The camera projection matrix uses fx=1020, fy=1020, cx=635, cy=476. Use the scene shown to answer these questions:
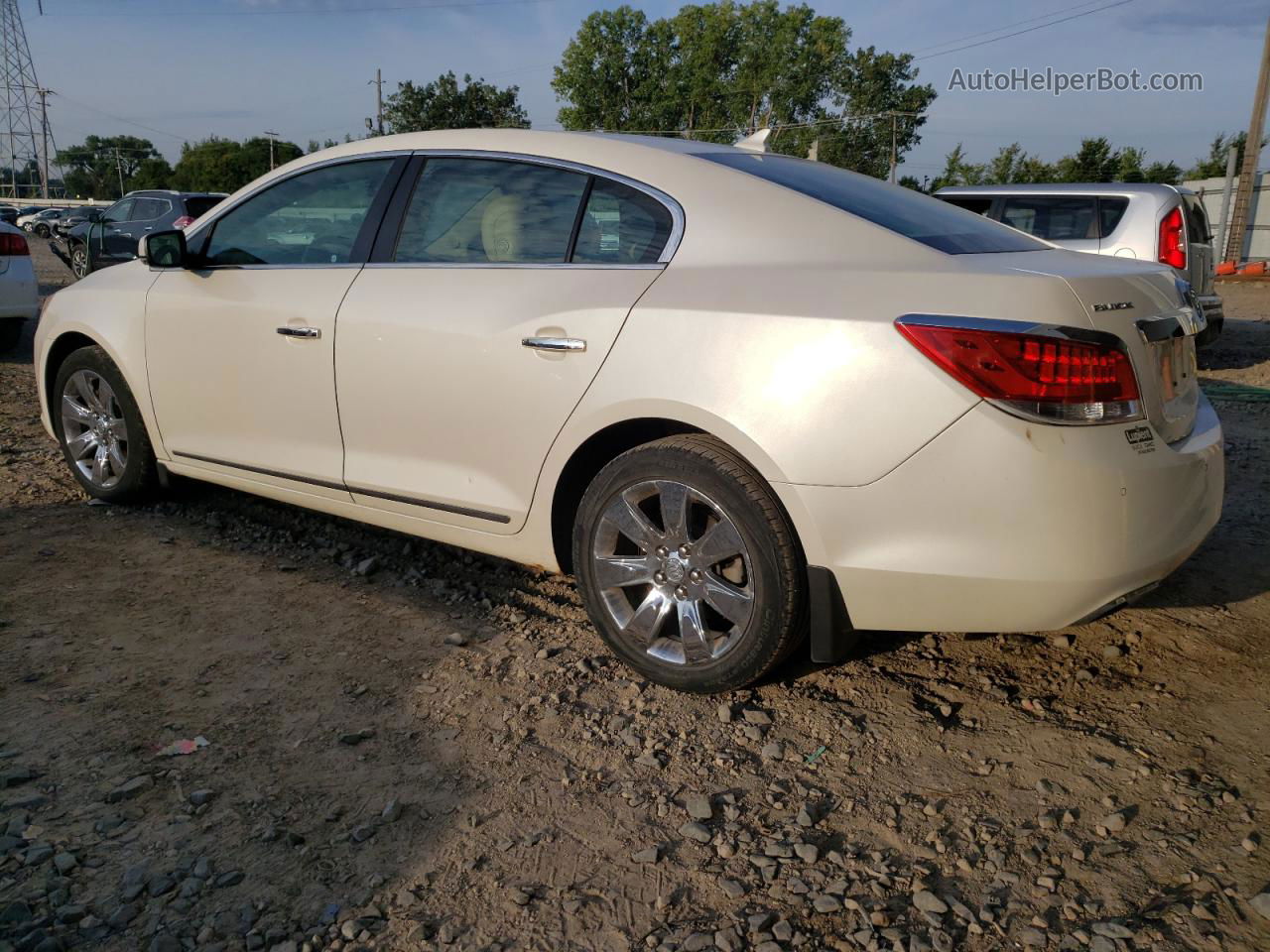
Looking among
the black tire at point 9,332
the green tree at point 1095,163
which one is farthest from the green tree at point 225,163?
the black tire at point 9,332

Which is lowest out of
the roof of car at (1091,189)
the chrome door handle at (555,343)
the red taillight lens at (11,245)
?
the chrome door handle at (555,343)

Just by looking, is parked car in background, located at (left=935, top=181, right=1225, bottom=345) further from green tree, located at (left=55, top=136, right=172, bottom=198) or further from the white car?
green tree, located at (left=55, top=136, right=172, bottom=198)

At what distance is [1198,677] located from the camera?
319 cm

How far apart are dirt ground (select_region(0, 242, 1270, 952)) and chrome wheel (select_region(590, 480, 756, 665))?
205mm

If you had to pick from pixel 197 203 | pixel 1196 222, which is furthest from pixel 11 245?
pixel 1196 222

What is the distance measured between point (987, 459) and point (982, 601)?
396 mm

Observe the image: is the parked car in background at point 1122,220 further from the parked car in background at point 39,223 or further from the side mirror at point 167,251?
the parked car in background at point 39,223

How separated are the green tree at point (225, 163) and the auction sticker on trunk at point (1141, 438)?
83871mm

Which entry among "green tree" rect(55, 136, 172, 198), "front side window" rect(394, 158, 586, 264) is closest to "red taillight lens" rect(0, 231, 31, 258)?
"front side window" rect(394, 158, 586, 264)

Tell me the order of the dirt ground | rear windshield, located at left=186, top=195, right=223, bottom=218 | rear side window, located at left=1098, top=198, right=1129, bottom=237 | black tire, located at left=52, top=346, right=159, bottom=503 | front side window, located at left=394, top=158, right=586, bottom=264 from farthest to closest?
rear windshield, located at left=186, top=195, right=223, bottom=218
rear side window, located at left=1098, top=198, right=1129, bottom=237
black tire, located at left=52, top=346, right=159, bottom=503
front side window, located at left=394, top=158, right=586, bottom=264
the dirt ground

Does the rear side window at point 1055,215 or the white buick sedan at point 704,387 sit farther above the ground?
the rear side window at point 1055,215

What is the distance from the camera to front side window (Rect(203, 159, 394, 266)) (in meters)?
3.88

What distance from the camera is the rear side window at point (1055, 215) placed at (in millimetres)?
9492

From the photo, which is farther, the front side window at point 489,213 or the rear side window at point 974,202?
the rear side window at point 974,202
